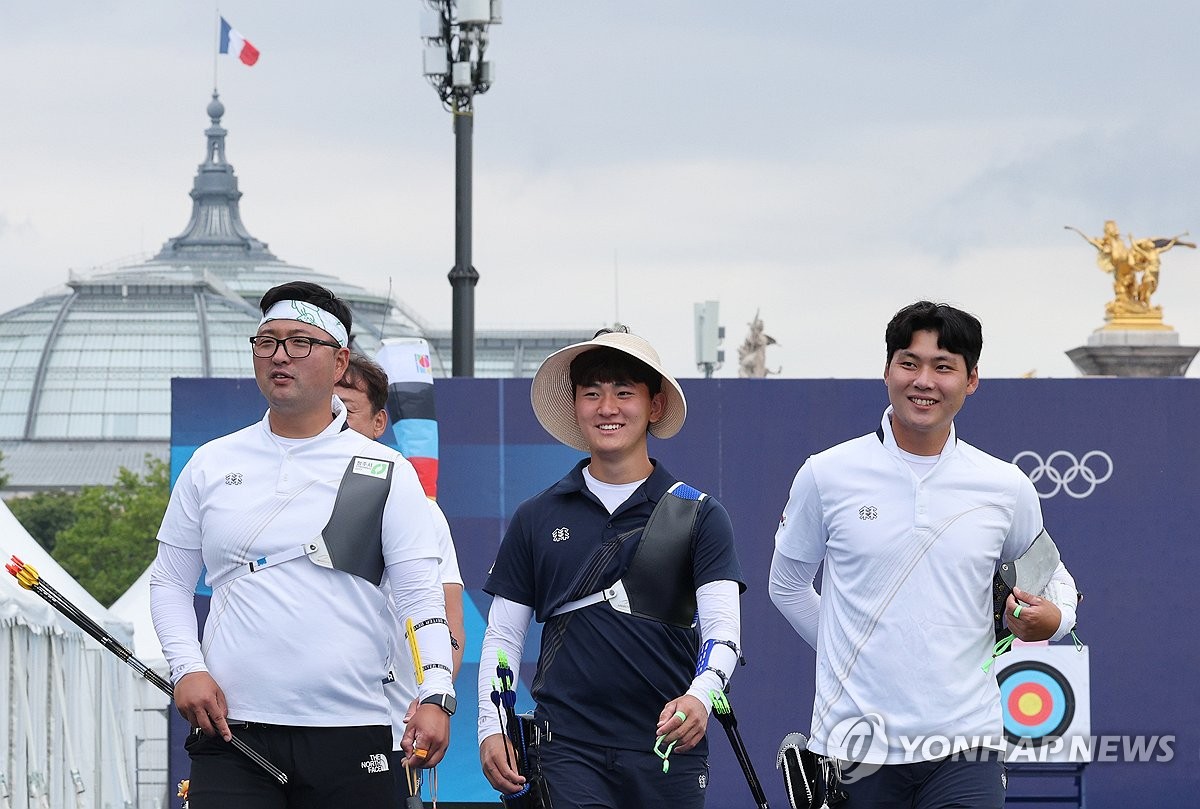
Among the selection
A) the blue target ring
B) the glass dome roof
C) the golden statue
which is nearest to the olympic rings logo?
the blue target ring

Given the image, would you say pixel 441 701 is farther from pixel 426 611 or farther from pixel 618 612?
pixel 618 612

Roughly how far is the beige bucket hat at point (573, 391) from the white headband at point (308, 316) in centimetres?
74

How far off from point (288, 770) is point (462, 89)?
936cm

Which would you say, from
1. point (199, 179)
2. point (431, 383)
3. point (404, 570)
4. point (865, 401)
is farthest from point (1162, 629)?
point (199, 179)

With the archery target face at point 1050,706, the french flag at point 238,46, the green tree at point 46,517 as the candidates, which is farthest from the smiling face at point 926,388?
the green tree at point 46,517

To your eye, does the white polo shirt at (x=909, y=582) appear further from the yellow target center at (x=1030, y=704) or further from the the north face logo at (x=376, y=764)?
the yellow target center at (x=1030, y=704)

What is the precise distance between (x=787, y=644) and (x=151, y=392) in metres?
116

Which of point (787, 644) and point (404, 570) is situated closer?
point (404, 570)

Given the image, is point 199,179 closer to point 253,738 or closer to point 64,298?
point 64,298

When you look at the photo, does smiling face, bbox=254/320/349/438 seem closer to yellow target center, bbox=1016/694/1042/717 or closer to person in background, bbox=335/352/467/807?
person in background, bbox=335/352/467/807

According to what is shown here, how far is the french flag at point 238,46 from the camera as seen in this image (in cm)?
2497

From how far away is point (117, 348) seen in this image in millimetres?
125875

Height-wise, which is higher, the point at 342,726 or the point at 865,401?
the point at 865,401

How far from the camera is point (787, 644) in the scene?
1220 cm
